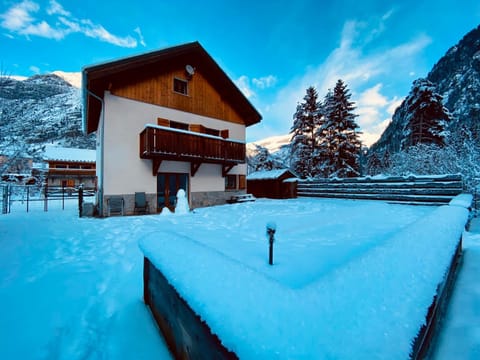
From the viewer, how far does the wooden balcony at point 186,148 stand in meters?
9.12

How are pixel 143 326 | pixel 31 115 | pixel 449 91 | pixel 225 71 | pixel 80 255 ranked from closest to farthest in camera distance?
pixel 143 326
pixel 80 255
pixel 31 115
pixel 225 71
pixel 449 91

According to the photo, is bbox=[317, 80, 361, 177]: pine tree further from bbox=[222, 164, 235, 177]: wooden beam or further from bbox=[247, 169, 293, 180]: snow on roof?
bbox=[222, 164, 235, 177]: wooden beam

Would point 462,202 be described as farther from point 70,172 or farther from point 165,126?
point 70,172

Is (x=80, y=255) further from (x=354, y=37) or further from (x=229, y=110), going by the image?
(x=354, y=37)

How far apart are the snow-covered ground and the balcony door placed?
452cm

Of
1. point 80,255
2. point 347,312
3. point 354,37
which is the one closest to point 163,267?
point 347,312

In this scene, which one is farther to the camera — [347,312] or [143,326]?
[143,326]

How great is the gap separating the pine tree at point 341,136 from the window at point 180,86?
45.8 ft

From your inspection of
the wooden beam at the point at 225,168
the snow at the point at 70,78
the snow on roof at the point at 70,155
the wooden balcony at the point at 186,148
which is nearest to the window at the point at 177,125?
the wooden balcony at the point at 186,148

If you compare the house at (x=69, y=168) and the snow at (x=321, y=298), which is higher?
the house at (x=69, y=168)

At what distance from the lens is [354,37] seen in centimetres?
1183

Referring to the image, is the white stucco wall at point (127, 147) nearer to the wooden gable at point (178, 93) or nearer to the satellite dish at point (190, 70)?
the wooden gable at point (178, 93)

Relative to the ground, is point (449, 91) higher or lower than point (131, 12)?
higher

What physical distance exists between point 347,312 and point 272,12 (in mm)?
14477
